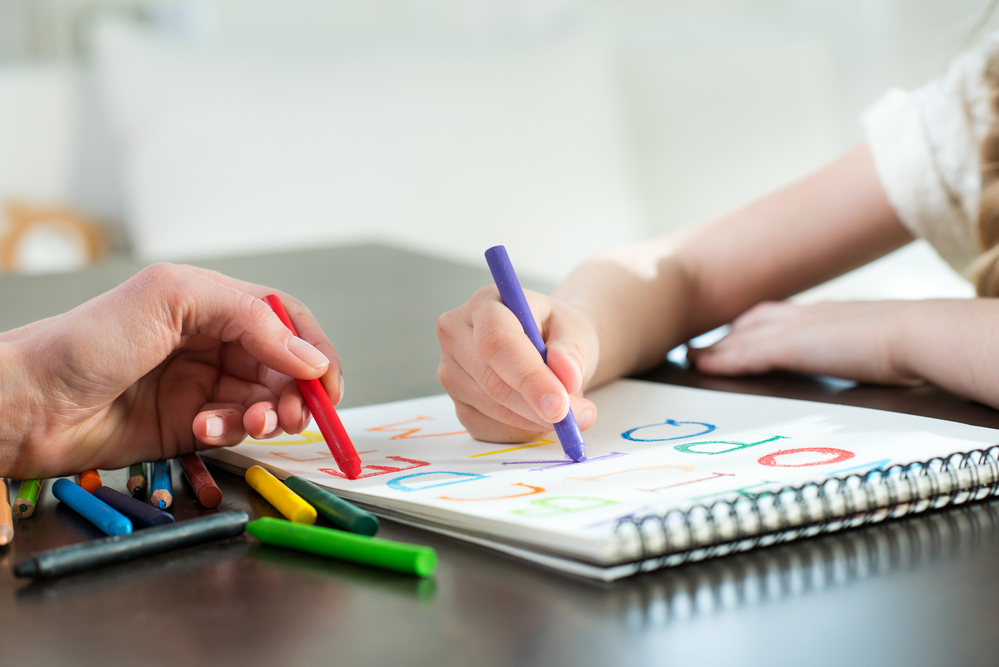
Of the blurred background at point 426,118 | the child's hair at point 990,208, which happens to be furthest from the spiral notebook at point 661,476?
the blurred background at point 426,118

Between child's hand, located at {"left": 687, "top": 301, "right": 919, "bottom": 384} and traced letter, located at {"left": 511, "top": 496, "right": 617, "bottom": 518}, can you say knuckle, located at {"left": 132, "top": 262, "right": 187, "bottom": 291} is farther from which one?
child's hand, located at {"left": 687, "top": 301, "right": 919, "bottom": 384}

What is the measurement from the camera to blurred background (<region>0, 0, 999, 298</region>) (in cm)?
181

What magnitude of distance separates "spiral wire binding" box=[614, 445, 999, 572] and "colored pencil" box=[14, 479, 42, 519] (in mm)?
232

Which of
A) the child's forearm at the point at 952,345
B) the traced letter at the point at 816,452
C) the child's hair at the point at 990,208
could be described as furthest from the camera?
the child's hair at the point at 990,208

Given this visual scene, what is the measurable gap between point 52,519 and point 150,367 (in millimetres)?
73

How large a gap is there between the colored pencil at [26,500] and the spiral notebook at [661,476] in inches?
2.9

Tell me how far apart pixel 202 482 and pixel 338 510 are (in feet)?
0.25

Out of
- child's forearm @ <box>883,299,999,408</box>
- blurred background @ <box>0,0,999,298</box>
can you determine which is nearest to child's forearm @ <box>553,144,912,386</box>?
child's forearm @ <box>883,299,999,408</box>

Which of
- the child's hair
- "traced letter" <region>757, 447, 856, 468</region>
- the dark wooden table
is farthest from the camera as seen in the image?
the child's hair

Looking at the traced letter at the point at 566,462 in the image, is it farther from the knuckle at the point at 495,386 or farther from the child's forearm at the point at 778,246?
the child's forearm at the point at 778,246

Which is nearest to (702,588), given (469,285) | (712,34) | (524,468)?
(524,468)

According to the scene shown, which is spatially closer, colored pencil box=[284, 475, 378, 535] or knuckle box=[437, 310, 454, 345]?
colored pencil box=[284, 475, 378, 535]

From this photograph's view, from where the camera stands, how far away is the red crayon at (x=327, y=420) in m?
0.36

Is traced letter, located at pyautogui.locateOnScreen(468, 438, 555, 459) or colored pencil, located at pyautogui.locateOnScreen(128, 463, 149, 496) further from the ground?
colored pencil, located at pyautogui.locateOnScreen(128, 463, 149, 496)
